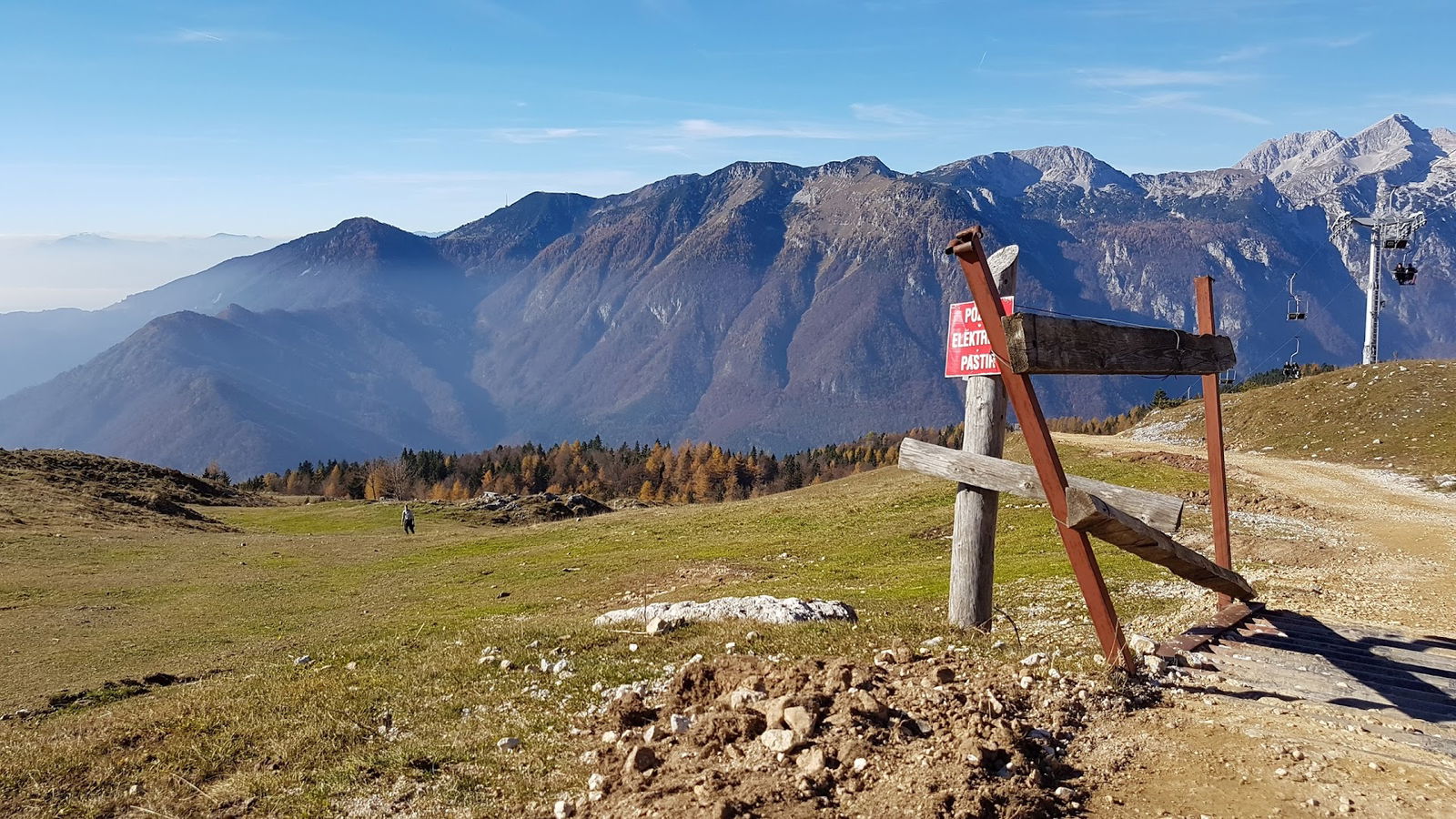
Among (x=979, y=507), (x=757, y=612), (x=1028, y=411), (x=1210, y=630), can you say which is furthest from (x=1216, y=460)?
(x=757, y=612)

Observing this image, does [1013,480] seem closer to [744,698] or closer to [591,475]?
[744,698]

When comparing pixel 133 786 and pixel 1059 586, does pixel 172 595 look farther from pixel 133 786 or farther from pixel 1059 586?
pixel 1059 586

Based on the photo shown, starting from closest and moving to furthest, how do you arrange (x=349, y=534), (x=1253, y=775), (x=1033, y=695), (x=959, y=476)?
(x=1253, y=775)
(x=1033, y=695)
(x=959, y=476)
(x=349, y=534)

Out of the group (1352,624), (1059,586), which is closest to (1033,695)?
(1352,624)

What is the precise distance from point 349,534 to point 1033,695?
63101mm

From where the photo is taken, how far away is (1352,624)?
12.2 m

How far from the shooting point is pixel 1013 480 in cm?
1007

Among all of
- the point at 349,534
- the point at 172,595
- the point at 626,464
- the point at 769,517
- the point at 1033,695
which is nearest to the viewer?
the point at 1033,695

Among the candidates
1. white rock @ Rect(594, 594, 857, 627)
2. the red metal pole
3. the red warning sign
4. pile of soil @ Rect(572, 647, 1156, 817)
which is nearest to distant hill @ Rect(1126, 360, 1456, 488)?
white rock @ Rect(594, 594, 857, 627)

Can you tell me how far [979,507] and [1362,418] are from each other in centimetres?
4780

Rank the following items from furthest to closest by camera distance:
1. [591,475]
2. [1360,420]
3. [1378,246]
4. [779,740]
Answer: [591,475] < [1378,246] < [1360,420] < [779,740]

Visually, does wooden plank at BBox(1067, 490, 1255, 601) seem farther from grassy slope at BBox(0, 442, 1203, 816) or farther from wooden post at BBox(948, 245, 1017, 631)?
wooden post at BBox(948, 245, 1017, 631)

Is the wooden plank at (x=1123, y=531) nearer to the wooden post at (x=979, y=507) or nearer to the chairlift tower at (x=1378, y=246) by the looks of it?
the wooden post at (x=979, y=507)

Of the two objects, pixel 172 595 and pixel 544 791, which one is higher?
pixel 544 791
